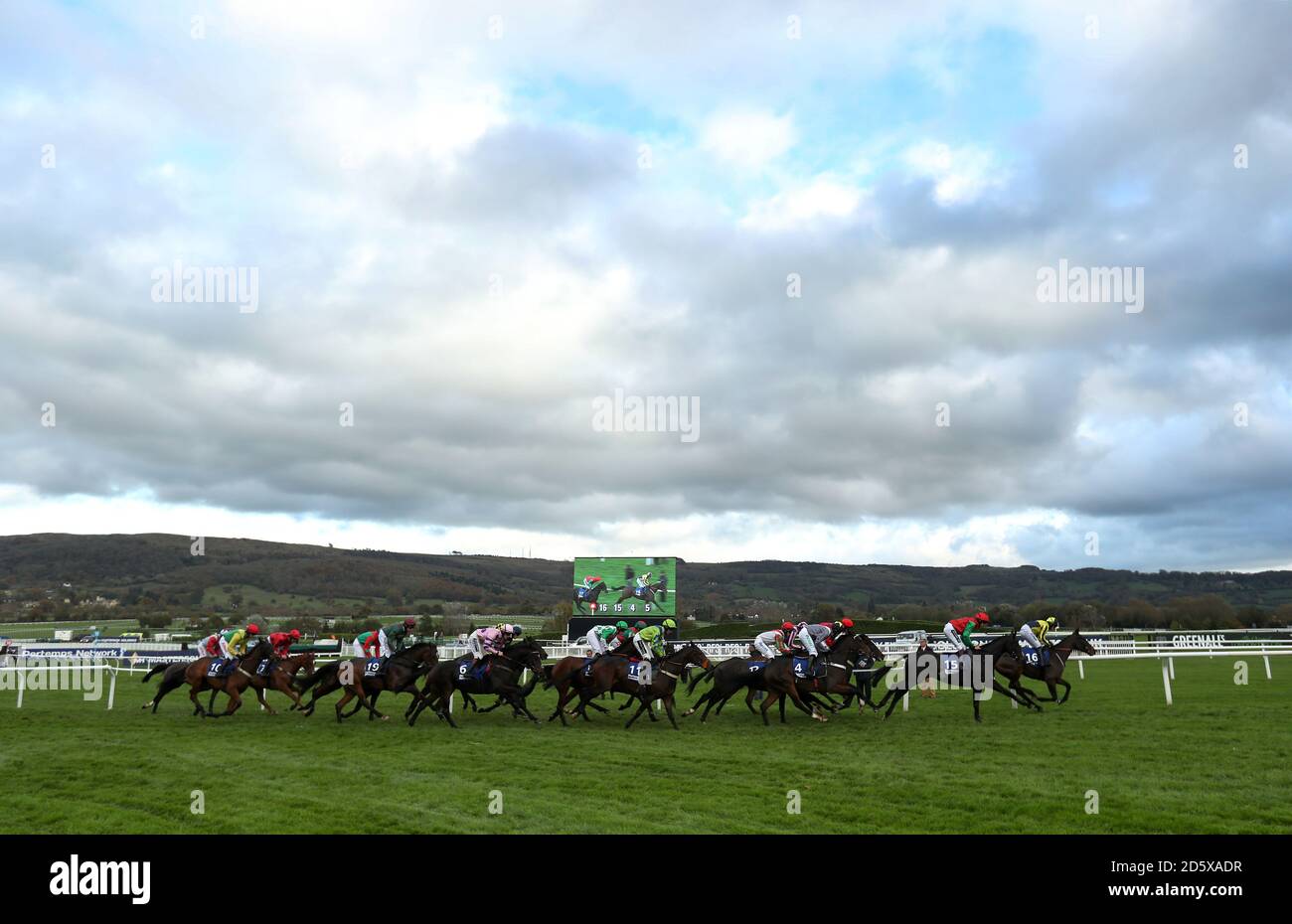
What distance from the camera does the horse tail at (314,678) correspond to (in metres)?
15.4

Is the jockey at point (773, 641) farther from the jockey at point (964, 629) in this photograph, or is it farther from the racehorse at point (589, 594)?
the racehorse at point (589, 594)

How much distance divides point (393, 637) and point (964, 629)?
1013 cm

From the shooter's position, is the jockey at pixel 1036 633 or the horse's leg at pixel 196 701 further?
the horse's leg at pixel 196 701

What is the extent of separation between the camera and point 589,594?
40375 mm

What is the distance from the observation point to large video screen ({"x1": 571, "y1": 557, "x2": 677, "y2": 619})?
40125 millimetres

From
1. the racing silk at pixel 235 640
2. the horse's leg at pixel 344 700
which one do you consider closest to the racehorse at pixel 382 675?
the horse's leg at pixel 344 700

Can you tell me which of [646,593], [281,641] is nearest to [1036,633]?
[281,641]

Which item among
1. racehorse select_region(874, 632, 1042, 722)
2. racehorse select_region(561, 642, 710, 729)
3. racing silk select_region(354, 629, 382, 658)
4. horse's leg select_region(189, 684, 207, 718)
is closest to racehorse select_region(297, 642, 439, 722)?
racing silk select_region(354, 629, 382, 658)

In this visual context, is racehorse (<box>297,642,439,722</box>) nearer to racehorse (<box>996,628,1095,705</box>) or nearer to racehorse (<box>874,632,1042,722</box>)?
racehorse (<box>874,632,1042,722</box>)

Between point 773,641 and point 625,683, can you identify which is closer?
point 625,683

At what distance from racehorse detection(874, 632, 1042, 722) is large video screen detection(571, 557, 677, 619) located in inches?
985

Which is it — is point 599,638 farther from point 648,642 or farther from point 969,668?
point 969,668
